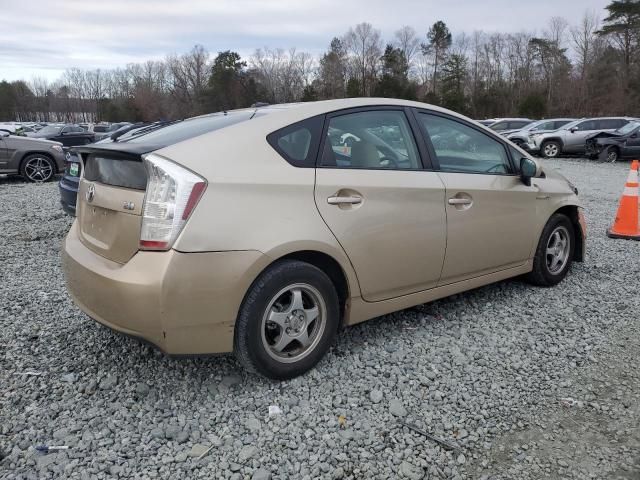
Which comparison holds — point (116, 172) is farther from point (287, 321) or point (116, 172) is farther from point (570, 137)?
point (570, 137)

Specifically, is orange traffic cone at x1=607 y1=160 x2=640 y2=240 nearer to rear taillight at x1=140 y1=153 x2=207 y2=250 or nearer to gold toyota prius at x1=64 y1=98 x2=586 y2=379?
gold toyota prius at x1=64 y1=98 x2=586 y2=379

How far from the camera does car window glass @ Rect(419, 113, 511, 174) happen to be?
142 inches

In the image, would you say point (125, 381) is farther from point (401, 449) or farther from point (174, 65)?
point (174, 65)

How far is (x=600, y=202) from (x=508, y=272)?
22.2ft

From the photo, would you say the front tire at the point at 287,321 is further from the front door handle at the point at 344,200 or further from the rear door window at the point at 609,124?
the rear door window at the point at 609,124

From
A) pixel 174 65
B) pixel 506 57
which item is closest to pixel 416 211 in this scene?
pixel 506 57

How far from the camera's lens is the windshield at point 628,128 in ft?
62.9

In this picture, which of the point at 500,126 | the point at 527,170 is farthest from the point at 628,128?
the point at 527,170

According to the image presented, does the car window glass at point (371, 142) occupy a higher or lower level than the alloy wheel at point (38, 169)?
lower

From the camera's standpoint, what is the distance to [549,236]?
4406 mm

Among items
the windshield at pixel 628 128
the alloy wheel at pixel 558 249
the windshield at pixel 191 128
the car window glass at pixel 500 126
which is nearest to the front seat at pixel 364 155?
the windshield at pixel 191 128

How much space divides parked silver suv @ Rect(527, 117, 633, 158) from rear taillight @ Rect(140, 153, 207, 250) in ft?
68.7

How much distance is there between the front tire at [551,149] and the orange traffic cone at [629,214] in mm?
15756

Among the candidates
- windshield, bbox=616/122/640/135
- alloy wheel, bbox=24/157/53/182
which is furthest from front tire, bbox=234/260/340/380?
windshield, bbox=616/122/640/135
